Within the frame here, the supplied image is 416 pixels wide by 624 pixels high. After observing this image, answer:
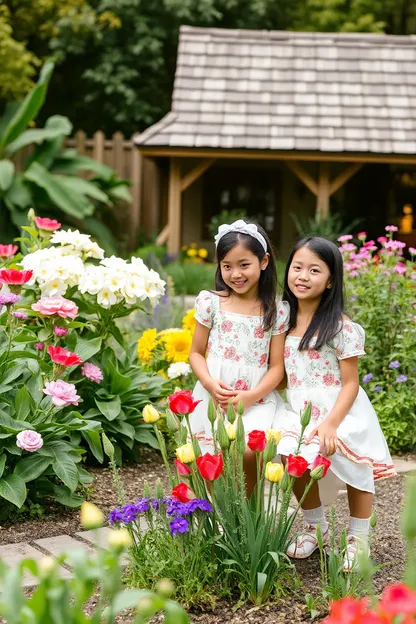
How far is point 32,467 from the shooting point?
3.25 meters

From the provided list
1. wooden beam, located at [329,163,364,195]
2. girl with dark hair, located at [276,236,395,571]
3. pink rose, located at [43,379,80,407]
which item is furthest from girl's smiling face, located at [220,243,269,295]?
wooden beam, located at [329,163,364,195]

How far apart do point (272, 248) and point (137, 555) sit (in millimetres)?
1238

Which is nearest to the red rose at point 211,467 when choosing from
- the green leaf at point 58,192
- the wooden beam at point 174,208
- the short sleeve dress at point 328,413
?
the short sleeve dress at point 328,413

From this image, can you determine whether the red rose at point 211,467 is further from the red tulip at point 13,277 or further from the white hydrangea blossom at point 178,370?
the white hydrangea blossom at point 178,370

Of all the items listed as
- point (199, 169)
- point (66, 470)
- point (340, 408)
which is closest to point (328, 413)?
point (340, 408)

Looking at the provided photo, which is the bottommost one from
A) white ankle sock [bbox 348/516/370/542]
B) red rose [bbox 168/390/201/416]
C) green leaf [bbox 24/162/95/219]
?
white ankle sock [bbox 348/516/370/542]

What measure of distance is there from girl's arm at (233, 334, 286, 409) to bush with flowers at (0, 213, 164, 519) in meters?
0.59

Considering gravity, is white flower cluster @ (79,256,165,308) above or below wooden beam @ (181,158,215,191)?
below

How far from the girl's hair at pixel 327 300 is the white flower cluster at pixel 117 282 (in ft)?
2.60

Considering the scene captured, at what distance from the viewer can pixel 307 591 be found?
8.48ft

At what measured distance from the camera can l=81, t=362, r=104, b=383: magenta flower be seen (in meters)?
3.64

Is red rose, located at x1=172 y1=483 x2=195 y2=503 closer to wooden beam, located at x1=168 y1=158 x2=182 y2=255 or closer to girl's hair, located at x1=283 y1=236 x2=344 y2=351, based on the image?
girl's hair, located at x1=283 y1=236 x2=344 y2=351

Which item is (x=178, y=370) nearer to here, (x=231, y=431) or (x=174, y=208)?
(x=231, y=431)

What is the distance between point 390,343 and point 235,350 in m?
1.94
